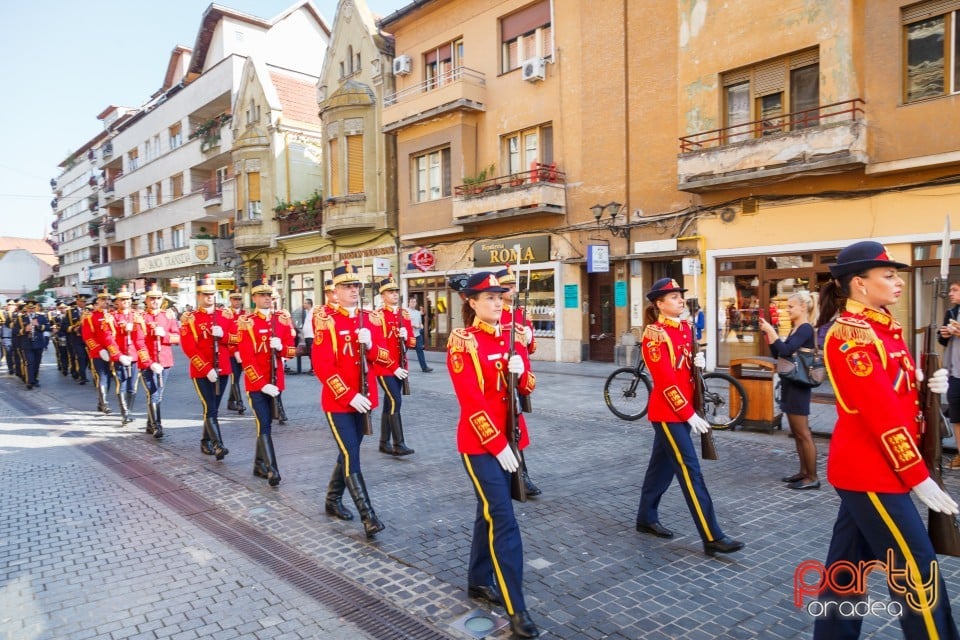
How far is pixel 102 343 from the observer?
35.1 ft

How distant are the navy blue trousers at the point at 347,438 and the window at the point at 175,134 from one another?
3806cm

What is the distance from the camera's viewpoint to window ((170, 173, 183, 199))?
38094 millimetres

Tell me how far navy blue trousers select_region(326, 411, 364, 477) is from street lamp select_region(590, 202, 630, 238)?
12970mm

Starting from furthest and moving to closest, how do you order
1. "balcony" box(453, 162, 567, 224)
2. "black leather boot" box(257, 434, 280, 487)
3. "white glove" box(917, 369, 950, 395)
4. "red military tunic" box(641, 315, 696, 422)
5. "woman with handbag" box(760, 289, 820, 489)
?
1. "balcony" box(453, 162, 567, 224)
2. "black leather boot" box(257, 434, 280, 487)
3. "woman with handbag" box(760, 289, 820, 489)
4. "red military tunic" box(641, 315, 696, 422)
5. "white glove" box(917, 369, 950, 395)

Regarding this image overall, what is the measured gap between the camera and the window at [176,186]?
38094 millimetres

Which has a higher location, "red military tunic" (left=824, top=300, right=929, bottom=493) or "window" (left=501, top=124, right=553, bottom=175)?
"window" (left=501, top=124, right=553, bottom=175)

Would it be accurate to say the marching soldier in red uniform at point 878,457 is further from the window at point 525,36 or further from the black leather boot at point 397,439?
the window at point 525,36

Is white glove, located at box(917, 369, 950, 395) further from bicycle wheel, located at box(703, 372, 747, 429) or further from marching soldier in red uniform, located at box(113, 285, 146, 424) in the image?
marching soldier in red uniform, located at box(113, 285, 146, 424)

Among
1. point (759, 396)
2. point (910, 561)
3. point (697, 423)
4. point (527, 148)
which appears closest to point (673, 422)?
point (697, 423)

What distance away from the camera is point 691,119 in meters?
15.1

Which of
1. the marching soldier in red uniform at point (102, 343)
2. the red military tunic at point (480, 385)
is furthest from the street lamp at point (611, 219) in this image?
the red military tunic at point (480, 385)

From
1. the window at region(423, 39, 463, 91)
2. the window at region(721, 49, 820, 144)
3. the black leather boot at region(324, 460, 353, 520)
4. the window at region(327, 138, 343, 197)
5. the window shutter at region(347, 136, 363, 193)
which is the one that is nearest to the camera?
the black leather boot at region(324, 460, 353, 520)

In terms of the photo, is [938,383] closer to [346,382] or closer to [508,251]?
[346,382]

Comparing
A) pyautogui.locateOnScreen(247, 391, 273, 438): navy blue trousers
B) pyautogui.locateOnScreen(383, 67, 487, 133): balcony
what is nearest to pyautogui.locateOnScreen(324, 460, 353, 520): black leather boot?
pyautogui.locateOnScreen(247, 391, 273, 438): navy blue trousers
